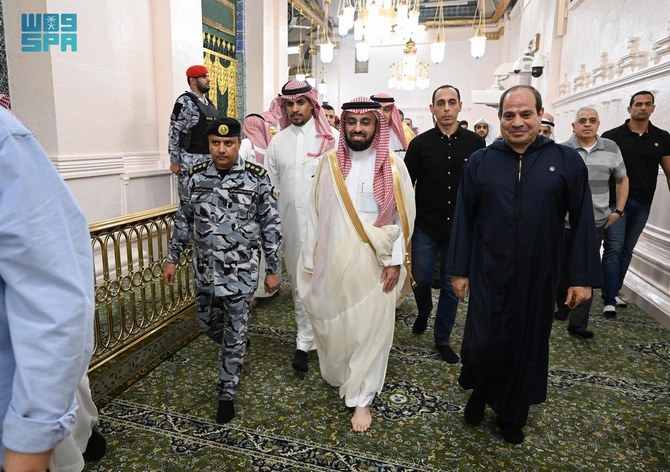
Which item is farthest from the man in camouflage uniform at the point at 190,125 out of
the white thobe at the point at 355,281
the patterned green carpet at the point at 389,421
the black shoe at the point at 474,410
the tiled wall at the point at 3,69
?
the black shoe at the point at 474,410

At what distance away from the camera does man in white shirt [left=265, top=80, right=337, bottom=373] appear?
2.97 m

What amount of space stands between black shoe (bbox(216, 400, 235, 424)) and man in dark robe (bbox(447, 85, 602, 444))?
1.15 meters

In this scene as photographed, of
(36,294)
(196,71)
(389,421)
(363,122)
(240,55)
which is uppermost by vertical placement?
(240,55)

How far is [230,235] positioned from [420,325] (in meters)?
1.71

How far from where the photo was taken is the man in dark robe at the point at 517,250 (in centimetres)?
200

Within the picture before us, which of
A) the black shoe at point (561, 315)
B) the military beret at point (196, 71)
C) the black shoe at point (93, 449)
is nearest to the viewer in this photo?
the black shoe at point (93, 449)

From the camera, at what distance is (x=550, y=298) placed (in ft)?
6.77

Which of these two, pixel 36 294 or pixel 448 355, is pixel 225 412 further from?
pixel 36 294

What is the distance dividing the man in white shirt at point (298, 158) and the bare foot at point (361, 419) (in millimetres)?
683

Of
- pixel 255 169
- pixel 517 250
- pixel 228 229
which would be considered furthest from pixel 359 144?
pixel 517 250

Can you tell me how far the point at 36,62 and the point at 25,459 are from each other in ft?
11.6

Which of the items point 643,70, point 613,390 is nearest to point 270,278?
point 613,390

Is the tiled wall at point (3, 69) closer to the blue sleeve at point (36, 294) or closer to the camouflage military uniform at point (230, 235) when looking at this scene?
the camouflage military uniform at point (230, 235)

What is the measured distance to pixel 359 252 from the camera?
231 centimetres
